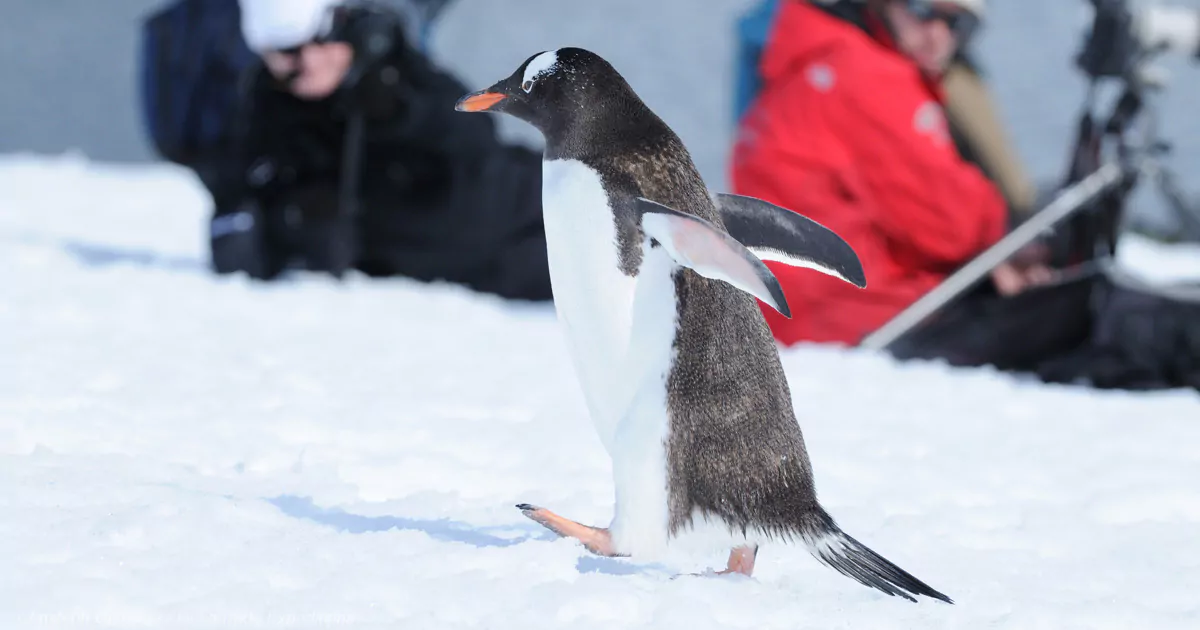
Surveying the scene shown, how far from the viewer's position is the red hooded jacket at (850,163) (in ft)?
8.30

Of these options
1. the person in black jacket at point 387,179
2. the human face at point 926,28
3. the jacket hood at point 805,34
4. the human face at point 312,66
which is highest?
the human face at point 926,28

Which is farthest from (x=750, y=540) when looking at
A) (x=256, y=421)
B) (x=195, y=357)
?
(x=195, y=357)

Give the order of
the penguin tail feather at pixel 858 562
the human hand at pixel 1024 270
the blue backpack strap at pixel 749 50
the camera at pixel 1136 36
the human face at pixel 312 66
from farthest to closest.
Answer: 1. the human face at pixel 312 66
2. the blue backpack strap at pixel 749 50
3. the human hand at pixel 1024 270
4. the camera at pixel 1136 36
5. the penguin tail feather at pixel 858 562

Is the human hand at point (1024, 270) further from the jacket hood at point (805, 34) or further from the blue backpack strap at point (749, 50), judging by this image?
the blue backpack strap at point (749, 50)

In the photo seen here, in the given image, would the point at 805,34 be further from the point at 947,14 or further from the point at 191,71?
the point at 191,71

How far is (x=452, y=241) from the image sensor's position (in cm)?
329

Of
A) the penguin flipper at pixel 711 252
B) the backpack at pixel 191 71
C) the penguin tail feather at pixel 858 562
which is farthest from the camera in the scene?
the backpack at pixel 191 71

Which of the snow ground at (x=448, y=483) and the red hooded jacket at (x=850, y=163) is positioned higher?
the red hooded jacket at (x=850, y=163)

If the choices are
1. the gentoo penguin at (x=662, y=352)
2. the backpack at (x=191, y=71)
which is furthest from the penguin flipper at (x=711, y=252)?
the backpack at (x=191, y=71)

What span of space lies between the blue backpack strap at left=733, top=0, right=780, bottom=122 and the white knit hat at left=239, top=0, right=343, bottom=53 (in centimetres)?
107

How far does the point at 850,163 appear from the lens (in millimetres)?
2574

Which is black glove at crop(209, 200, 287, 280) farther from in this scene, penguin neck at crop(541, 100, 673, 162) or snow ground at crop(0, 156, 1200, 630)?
penguin neck at crop(541, 100, 673, 162)

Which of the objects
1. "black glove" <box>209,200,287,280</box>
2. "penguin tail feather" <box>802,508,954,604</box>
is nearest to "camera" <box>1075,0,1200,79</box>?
"penguin tail feather" <box>802,508,954,604</box>

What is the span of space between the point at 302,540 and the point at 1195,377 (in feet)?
6.23
